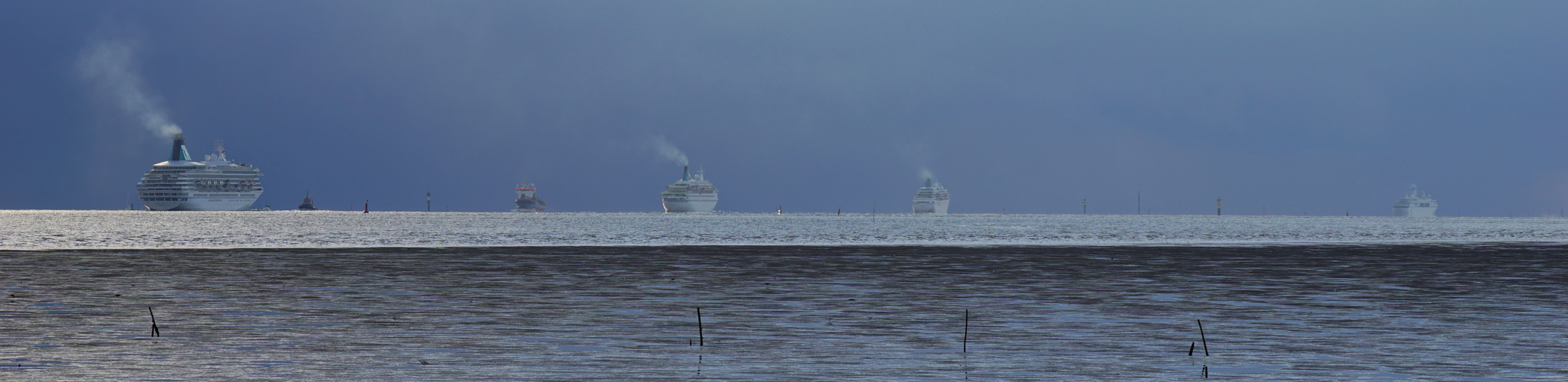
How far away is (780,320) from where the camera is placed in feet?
66.2

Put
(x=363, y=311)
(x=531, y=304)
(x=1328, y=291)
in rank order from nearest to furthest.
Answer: (x=363, y=311) → (x=531, y=304) → (x=1328, y=291)

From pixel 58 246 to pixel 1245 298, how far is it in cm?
4728

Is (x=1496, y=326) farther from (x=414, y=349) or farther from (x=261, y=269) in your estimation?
(x=261, y=269)

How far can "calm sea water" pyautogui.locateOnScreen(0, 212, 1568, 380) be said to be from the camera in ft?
46.1

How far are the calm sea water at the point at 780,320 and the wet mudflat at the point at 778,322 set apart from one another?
71 millimetres

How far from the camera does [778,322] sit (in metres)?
19.9

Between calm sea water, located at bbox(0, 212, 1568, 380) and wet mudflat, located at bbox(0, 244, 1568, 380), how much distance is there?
71mm

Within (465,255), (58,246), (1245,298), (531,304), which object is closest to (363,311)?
(531,304)

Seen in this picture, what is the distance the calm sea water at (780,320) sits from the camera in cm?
1405

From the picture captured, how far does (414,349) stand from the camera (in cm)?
1582

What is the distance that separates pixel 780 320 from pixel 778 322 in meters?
0.27

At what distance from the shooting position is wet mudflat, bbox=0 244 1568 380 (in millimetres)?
14039

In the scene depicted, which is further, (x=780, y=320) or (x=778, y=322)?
(x=780, y=320)

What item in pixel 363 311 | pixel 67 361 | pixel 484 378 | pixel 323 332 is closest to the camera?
pixel 484 378
